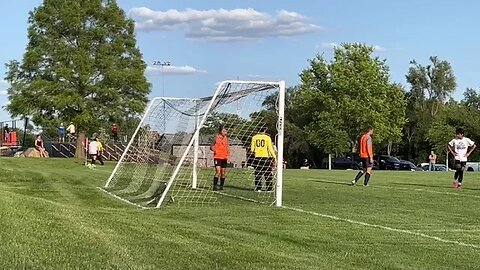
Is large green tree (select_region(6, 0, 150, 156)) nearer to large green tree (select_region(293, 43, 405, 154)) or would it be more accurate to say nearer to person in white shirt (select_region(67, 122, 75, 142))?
person in white shirt (select_region(67, 122, 75, 142))

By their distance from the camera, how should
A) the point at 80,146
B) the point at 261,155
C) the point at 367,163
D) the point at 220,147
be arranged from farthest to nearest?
the point at 80,146 → the point at 367,163 → the point at 220,147 → the point at 261,155

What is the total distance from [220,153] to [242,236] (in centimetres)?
1109

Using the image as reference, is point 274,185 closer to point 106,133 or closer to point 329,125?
point 106,133

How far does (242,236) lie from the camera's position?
10.8m

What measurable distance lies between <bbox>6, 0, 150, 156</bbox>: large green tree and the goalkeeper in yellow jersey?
144ft

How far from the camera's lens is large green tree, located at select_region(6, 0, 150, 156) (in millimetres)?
63344

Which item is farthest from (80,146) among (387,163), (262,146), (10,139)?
(262,146)

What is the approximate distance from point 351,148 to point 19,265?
7261cm

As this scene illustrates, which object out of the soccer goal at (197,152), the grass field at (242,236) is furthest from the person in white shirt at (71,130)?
the grass field at (242,236)

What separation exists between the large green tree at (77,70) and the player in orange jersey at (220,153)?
139ft

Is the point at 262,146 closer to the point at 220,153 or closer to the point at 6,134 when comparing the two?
the point at 220,153

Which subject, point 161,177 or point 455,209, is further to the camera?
point 161,177

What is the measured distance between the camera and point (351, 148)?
259ft

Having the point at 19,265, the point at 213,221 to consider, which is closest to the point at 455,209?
the point at 213,221
